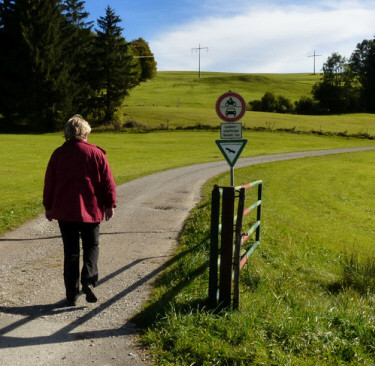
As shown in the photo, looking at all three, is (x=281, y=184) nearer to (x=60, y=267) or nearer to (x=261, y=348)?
(x=60, y=267)

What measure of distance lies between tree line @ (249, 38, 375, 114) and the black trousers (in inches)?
3376

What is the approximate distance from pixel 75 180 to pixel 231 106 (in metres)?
3.99

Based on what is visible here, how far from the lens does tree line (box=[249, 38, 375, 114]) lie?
8919 cm

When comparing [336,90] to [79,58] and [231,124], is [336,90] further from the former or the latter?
[231,124]

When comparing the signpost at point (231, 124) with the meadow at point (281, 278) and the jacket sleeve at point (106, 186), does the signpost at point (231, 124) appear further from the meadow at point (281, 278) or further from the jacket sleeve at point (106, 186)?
the jacket sleeve at point (106, 186)

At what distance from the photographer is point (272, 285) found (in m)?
5.82

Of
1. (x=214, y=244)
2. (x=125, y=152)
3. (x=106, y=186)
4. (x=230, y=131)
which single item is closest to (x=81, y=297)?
(x=106, y=186)

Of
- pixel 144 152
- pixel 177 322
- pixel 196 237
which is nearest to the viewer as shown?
pixel 177 322

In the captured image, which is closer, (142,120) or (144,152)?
(144,152)

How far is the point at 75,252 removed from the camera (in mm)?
4828

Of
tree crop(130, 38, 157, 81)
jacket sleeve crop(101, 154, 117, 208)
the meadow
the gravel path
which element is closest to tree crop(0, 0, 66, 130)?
the meadow

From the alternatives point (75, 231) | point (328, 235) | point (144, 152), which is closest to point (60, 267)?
point (75, 231)

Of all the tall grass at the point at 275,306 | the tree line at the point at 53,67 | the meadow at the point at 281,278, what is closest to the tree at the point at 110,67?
the tree line at the point at 53,67

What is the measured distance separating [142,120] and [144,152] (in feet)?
79.3
